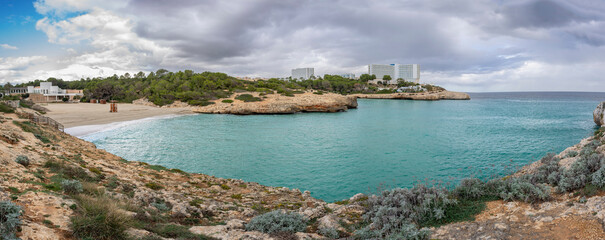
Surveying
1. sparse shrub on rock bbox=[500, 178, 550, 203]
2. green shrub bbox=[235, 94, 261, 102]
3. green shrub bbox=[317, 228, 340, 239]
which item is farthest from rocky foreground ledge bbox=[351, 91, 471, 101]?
green shrub bbox=[317, 228, 340, 239]

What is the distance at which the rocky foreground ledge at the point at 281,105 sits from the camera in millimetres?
52000

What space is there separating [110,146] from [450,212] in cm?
2451

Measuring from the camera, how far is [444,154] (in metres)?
20.5

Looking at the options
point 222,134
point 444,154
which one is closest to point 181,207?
point 444,154

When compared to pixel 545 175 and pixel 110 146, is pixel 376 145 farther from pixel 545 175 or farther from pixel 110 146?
pixel 110 146

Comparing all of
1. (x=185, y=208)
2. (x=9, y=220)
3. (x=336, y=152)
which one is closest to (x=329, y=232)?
(x=185, y=208)

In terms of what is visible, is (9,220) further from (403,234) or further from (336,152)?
(336,152)

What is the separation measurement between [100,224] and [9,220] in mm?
1105

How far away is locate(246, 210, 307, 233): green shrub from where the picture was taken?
6.19m

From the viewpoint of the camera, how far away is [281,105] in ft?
173

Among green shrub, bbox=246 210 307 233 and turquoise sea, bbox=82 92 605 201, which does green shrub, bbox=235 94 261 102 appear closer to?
turquoise sea, bbox=82 92 605 201

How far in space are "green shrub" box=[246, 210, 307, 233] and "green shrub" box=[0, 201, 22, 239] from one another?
3.76 meters

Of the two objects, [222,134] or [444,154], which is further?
[222,134]

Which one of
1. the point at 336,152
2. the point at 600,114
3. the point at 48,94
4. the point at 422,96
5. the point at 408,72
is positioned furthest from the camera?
the point at 408,72
